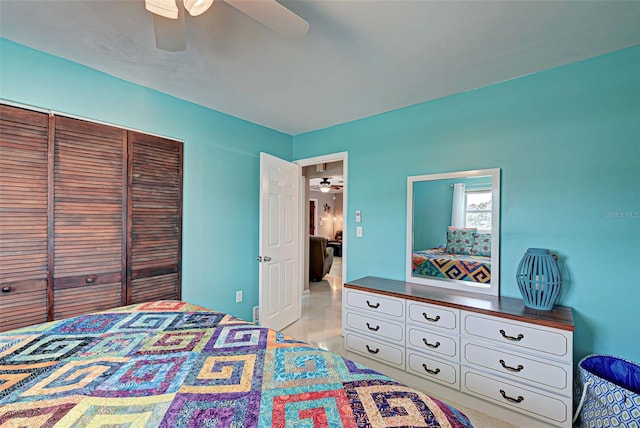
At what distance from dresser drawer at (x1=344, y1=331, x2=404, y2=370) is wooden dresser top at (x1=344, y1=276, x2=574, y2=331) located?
1.50 feet

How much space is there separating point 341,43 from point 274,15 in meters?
0.71

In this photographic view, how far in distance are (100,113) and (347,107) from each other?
211 cm

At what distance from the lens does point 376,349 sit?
8.18ft

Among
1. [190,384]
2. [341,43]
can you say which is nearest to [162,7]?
[341,43]

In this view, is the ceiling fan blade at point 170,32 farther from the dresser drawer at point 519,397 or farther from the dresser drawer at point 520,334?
the dresser drawer at point 519,397

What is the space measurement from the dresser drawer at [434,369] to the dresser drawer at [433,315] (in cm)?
27

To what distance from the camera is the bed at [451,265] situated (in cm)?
235

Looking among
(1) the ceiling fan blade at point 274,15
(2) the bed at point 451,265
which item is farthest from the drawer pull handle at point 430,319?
(1) the ceiling fan blade at point 274,15

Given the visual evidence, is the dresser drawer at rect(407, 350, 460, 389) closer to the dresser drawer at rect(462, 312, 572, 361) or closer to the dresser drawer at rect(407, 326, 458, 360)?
the dresser drawer at rect(407, 326, 458, 360)

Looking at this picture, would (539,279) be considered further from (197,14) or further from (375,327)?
(197,14)

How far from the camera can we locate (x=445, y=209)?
2.56 m

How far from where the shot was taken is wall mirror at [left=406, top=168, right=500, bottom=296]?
2.31 m

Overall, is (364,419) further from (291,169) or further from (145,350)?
(291,169)

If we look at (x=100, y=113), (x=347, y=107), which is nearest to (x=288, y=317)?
(x=347, y=107)
